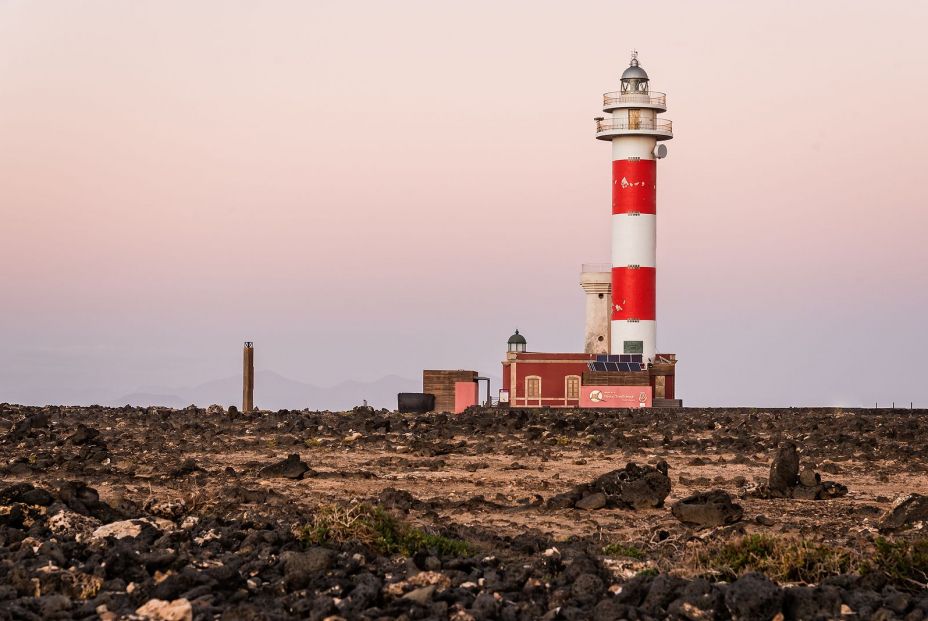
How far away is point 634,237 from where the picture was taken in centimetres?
5428

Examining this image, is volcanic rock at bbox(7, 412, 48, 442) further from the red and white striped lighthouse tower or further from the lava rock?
the red and white striped lighthouse tower

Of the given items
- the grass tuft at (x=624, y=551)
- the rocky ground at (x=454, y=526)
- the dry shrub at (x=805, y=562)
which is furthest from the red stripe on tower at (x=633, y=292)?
the dry shrub at (x=805, y=562)

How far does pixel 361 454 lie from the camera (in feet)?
81.5

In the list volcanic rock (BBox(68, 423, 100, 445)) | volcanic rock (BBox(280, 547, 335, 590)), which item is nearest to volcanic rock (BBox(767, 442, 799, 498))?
volcanic rock (BBox(280, 547, 335, 590))

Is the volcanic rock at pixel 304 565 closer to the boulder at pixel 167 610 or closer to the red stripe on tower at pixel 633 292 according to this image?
the boulder at pixel 167 610

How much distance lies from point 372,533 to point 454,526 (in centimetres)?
286

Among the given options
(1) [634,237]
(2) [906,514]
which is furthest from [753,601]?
(1) [634,237]

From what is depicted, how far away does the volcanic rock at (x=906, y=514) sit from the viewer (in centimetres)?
1460

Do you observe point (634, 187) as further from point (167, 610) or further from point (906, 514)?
point (167, 610)

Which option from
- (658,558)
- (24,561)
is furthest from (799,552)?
(24,561)

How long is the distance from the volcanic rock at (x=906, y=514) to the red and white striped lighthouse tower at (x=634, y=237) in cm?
3954

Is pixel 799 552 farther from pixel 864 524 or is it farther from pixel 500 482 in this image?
pixel 500 482

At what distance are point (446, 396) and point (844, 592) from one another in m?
42.2

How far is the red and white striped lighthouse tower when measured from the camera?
54.4m
